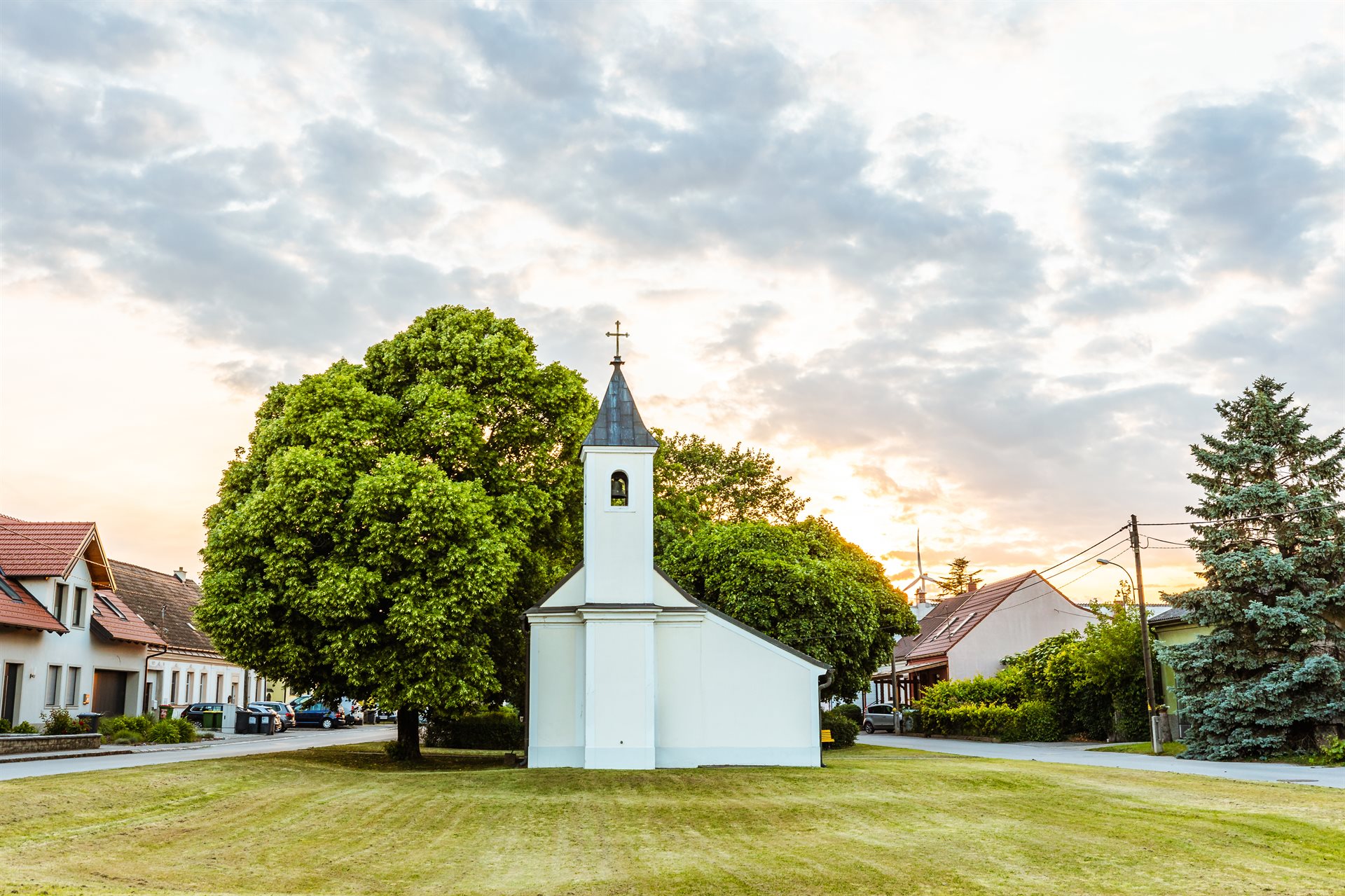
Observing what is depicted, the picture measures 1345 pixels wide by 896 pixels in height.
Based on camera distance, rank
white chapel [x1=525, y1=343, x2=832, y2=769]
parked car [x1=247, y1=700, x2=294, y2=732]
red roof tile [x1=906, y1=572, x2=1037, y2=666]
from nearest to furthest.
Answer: white chapel [x1=525, y1=343, x2=832, y2=769]
parked car [x1=247, y1=700, x2=294, y2=732]
red roof tile [x1=906, y1=572, x2=1037, y2=666]

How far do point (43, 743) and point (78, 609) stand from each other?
1114 centimetres

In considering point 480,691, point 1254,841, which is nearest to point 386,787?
point 480,691

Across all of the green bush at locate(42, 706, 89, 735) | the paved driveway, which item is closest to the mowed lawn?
the paved driveway

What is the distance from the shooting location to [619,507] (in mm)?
27062

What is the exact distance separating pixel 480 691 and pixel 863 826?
12.6 meters

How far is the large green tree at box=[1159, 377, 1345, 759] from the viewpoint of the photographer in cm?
3025

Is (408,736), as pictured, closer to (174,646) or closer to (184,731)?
(184,731)

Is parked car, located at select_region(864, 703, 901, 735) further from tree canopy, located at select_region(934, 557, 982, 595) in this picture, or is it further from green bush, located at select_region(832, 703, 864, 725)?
tree canopy, located at select_region(934, 557, 982, 595)

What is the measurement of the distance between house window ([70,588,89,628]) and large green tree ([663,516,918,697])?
20.3 metres

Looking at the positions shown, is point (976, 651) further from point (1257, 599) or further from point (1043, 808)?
point (1043, 808)

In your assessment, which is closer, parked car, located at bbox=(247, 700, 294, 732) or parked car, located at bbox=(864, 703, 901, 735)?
parked car, located at bbox=(247, 700, 294, 732)

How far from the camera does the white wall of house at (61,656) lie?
35.2 meters

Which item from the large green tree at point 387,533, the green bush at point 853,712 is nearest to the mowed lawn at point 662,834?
the large green tree at point 387,533

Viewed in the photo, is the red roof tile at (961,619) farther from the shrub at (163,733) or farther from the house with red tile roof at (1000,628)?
the shrub at (163,733)
